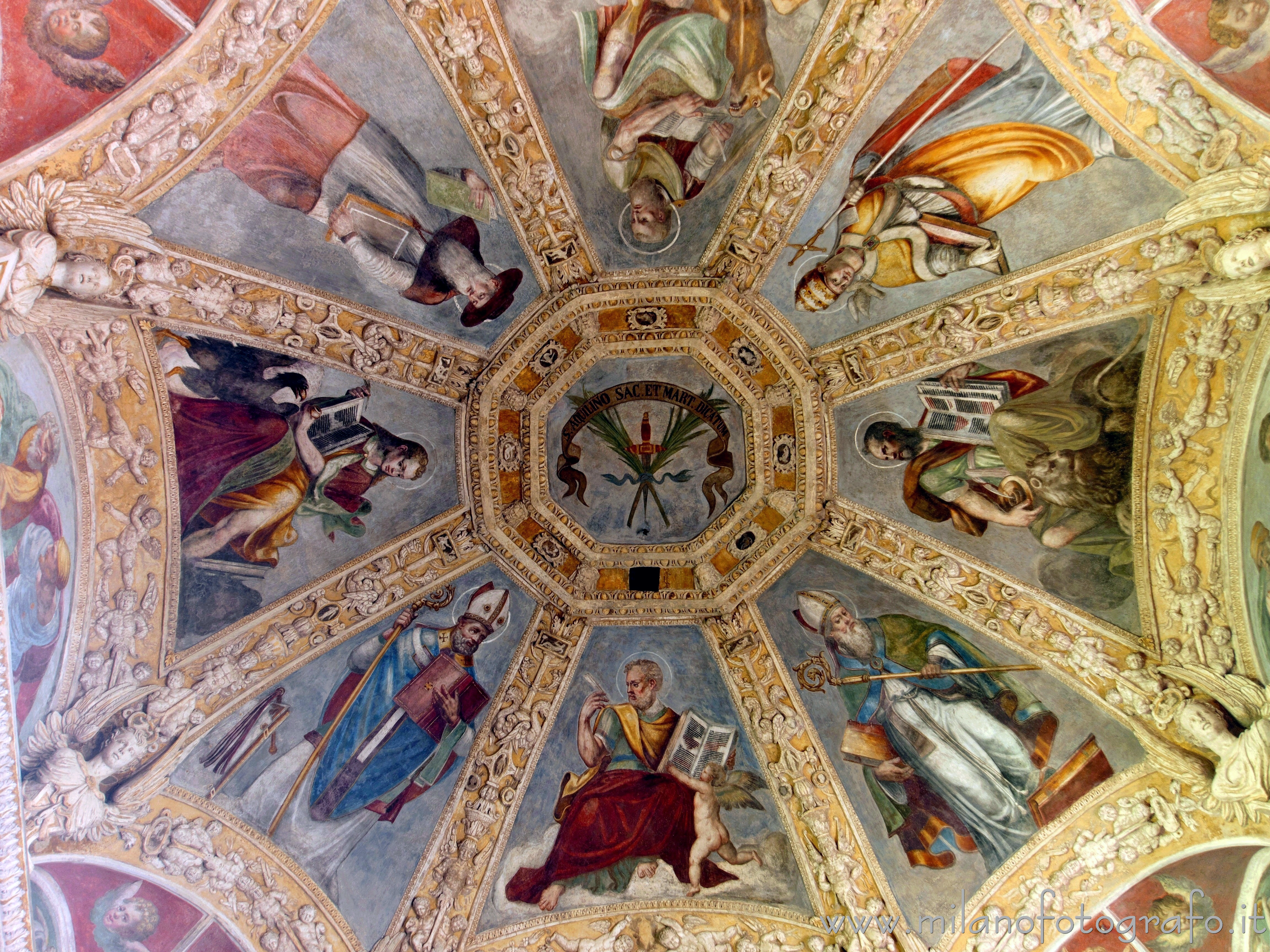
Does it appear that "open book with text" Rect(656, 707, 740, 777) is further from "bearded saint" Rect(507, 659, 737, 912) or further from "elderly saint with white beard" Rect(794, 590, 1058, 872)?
"elderly saint with white beard" Rect(794, 590, 1058, 872)

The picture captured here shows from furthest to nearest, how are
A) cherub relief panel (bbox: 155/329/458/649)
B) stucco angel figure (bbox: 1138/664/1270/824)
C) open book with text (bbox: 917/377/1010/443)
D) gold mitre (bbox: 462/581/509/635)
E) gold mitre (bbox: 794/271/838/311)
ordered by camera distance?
gold mitre (bbox: 462/581/509/635) < gold mitre (bbox: 794/271/838/311) < open book with text (bbox: 917/377/1010/443) < cherub relief panel (bbox: 155/329/458/649) < stucco angel figure (bbox: 1138/664/1270/824)

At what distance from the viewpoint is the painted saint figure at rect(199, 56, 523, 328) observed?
809 centimetres

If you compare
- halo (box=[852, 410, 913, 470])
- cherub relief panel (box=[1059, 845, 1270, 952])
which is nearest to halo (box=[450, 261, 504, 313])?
halo (box=[852, 410, 913, 470])

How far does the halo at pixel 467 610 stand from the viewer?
11.1m

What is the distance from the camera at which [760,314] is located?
1072 centimetres

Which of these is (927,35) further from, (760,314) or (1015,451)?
(1015,451)

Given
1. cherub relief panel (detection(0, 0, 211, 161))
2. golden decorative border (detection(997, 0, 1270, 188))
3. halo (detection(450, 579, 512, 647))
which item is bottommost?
halo (detection(450, 579, 512, 647))

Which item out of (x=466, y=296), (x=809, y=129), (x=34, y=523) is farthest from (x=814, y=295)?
(x=34, y=523)

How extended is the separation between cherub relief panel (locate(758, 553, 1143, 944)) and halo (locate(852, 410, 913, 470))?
140 centimetres

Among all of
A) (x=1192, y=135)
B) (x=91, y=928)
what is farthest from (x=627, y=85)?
(x=91, y=928)

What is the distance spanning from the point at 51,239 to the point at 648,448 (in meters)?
7.02

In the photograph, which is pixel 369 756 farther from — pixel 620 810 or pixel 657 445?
pixel 657 445

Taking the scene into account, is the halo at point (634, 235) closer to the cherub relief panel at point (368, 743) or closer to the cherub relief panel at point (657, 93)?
the cherub relief panel at point (657, 93)

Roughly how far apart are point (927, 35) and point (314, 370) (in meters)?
7.19
